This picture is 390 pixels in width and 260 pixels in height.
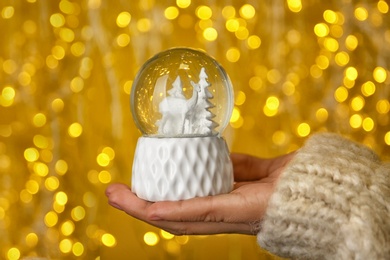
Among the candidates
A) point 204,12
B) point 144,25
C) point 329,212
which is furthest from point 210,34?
point 329,212

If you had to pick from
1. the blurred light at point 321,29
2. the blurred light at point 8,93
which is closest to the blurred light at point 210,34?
the blurred light at point 321,29

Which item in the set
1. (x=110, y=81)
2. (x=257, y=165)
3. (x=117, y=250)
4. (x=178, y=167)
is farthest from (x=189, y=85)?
(x=117, y=250)

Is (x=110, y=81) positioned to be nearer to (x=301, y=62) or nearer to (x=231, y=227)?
(x=301, y=62)

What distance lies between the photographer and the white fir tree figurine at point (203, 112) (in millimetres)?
762

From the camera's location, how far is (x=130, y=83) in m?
1.35

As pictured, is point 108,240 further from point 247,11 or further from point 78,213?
point 247,11

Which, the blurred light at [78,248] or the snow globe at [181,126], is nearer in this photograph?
the snow globe at [181,126]

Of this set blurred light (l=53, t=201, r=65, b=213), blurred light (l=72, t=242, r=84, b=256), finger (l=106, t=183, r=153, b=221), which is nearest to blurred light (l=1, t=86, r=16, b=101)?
blurred light (l=53, t=201, r=65, b=213)

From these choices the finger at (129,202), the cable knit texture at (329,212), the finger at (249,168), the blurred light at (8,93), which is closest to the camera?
the cable knit texture at (329,212)

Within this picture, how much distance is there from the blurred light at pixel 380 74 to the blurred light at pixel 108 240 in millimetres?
744

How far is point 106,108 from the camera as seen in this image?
4.44ft

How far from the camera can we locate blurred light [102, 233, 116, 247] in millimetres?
1353

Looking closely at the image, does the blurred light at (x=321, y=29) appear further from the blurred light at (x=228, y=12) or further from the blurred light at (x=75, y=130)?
the blurred light at (x=75, y=130)

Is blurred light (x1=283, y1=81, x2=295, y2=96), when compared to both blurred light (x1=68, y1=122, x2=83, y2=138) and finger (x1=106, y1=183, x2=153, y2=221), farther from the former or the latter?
finger (x1=106, y1=183, x2=153, y2=221)
